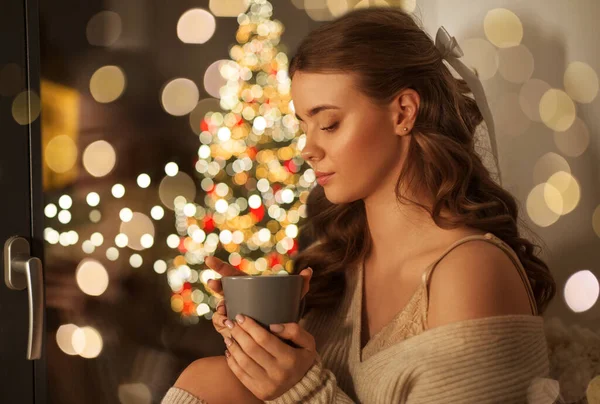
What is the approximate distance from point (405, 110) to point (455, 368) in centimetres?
32

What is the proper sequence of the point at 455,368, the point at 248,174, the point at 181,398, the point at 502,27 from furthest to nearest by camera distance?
1. the point at 248,174
2. the point at 502,27
3. the point at 181,398
4. the point at 455,368

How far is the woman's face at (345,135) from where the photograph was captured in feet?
2.47

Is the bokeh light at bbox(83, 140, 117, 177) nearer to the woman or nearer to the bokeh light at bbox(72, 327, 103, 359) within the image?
the bokeh light at bbox(72, 327, 103, 359)

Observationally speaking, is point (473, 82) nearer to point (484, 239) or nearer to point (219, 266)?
point (484, 239)

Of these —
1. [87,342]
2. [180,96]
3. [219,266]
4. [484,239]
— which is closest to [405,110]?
[484,239]

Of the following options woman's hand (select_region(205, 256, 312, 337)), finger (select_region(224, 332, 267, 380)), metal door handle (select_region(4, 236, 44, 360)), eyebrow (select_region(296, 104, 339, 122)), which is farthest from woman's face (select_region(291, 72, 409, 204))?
metal door handle (select_region(4, 236, 44, 360))

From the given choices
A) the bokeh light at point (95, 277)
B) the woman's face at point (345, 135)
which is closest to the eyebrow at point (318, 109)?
the woman's face at point (345, 135)

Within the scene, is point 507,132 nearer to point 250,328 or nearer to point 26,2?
point 250,328

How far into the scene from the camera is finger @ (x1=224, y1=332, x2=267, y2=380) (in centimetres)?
66

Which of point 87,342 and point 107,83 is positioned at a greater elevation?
point 107,83

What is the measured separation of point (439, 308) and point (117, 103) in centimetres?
65

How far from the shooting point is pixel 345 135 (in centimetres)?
75

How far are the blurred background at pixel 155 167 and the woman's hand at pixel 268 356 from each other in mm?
352

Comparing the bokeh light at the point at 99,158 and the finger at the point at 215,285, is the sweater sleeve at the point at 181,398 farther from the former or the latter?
the bokeh light at the point at 99,158
